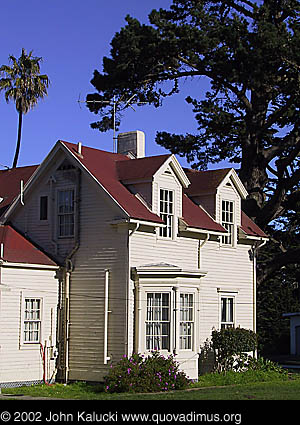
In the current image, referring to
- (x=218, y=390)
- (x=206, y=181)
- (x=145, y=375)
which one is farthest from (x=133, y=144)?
(x=218, y=390)

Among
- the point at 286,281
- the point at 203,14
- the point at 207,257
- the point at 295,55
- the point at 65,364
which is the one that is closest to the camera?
the point at 65,364

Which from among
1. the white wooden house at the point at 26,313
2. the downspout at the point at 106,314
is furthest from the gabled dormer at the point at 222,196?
the white wooden house at the point at 26,313

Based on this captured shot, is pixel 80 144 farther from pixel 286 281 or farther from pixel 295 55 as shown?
pixel 286 281

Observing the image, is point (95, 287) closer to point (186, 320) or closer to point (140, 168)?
point (186, 320)

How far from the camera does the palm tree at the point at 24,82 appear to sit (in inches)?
1807

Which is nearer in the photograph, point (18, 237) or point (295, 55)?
point (18, 237)

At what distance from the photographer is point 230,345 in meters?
29.1

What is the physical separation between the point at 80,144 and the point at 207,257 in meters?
6.53

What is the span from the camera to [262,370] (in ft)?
100

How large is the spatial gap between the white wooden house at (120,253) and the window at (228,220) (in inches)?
38.9

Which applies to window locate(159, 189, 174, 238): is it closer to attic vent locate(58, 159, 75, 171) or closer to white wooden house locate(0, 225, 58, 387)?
attic vent locate(58, 159, 75, 171)

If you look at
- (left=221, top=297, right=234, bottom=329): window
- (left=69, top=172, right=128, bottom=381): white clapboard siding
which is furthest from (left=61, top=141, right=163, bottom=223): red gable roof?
(left=221, top=297, right=234, bottom=329): window

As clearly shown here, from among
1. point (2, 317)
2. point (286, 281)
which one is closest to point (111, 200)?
point (2, 317)

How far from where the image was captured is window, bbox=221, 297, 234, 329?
30.7m
